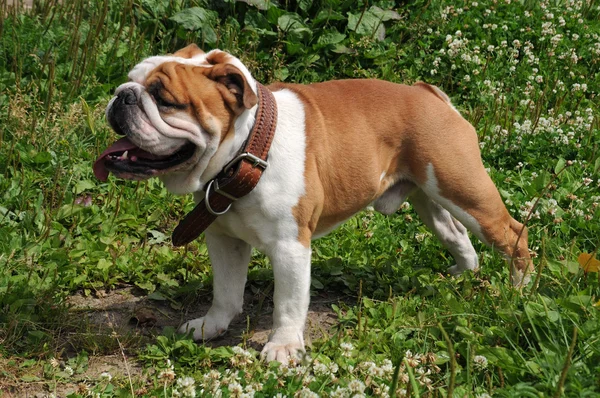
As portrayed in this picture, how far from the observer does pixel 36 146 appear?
19.5 ft

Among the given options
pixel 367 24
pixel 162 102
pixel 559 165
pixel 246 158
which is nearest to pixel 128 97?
pixel 162 102

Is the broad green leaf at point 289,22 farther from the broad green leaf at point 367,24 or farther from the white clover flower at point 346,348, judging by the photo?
the white clover flower at point 346,348

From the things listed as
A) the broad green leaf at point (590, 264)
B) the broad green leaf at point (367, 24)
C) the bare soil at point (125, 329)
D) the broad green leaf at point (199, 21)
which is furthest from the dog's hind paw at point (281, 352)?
the broad green leaf at point (367, 24)

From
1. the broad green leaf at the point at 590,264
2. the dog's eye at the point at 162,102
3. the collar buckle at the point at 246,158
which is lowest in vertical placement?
the collar buckle at the point at 246,158

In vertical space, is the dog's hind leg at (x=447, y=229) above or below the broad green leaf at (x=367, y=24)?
below

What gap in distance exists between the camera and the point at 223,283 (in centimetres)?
459

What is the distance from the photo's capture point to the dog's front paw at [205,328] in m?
4.58

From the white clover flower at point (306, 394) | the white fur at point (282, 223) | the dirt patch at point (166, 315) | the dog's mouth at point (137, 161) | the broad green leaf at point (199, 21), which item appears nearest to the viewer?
the white clover flower at point (306, 394)

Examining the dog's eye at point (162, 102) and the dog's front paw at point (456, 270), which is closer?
the dog's eye at point (162, 102)

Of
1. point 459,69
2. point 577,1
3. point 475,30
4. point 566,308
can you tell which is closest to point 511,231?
point 566,308

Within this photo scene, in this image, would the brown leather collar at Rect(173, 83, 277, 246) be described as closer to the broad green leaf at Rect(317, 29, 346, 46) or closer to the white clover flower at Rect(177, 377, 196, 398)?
the white clover flower at Rect(177, 377, 196, 398)

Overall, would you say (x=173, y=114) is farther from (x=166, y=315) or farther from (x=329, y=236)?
(x=329, y=236)

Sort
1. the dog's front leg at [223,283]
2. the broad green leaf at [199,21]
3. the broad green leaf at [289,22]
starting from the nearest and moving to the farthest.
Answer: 1. the dog's front leg at [223,283]
2. the broad green leaf at [199,21]
3. the broad green leaf at [289,22]

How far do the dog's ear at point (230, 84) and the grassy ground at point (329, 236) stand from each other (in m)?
1.16
